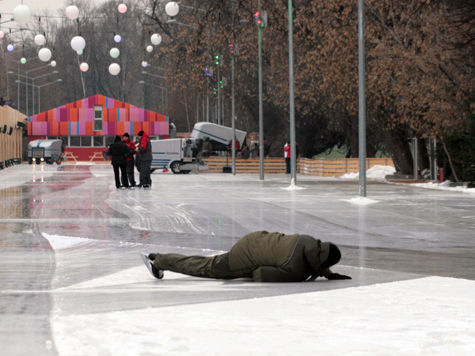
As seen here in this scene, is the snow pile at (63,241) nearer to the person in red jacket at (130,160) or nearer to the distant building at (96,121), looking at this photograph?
the person in red jacket at (130,160)

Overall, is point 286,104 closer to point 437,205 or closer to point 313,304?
point 437,205

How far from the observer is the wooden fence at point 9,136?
217 ft

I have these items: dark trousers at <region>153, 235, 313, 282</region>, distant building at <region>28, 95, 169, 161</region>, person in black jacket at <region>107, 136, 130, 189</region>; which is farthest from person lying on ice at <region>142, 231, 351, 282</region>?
distant building at <region>28, 95, 169, 161</region>

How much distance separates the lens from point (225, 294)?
9.18 m

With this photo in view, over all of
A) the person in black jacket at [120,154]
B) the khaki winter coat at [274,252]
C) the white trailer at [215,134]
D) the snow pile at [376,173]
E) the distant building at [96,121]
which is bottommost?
the snow pile at [376,173]

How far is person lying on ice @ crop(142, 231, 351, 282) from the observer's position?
31.1ft

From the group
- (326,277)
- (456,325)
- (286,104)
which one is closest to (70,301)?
(326,277)

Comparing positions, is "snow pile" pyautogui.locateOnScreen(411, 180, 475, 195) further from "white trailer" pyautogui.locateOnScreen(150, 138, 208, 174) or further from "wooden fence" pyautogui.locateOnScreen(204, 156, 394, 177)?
"white trailer" pyautogui.locateOnScreen(150, 138, 208, 174)

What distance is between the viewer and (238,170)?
59875 millimetres

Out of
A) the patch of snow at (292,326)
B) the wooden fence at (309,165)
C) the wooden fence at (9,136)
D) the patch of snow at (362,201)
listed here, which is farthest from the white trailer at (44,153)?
the patch of snow at (292,326)

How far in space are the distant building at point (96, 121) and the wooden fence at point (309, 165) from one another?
35.6 m

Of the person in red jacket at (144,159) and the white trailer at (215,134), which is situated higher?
the white trailer at (215,134)

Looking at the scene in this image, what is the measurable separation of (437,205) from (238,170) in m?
35.9

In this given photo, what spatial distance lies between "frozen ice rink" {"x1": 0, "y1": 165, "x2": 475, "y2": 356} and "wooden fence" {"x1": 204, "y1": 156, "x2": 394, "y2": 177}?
31687 mm
